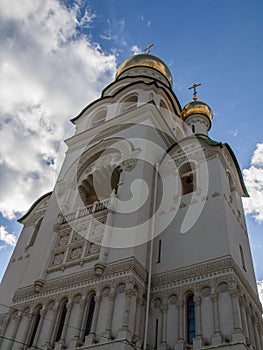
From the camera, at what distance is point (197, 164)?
546 inches

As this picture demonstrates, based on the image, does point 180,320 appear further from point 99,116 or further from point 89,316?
point 99,116

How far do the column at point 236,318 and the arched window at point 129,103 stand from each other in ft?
36.8

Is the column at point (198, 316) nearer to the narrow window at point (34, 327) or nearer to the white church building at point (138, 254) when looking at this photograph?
the white church building at point (138, 254)

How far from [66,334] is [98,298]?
3.98 feet

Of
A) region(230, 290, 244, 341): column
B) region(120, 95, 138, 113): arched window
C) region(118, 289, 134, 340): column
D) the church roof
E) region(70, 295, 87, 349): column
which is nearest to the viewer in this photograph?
region(230, 290, 244, 341): column

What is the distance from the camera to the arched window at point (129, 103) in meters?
18.5

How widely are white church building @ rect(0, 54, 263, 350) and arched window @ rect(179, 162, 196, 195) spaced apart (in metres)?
0.04

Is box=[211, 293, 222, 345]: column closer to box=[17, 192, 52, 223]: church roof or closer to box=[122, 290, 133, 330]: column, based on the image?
box=[122, 290, 133, 330]: column

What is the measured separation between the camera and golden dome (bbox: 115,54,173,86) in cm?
2330

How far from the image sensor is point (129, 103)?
747 inches

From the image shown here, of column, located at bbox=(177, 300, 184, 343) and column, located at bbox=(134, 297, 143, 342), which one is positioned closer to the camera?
column, located at bbox=(177, 300, 184, 343)

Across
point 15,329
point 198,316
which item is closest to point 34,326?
point 15,329

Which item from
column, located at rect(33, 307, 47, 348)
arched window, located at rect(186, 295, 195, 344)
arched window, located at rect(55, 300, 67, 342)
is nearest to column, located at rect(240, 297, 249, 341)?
arched window, located at rect(186, 295, 195, 344)

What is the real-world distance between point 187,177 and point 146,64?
Answer: 11506 mm
